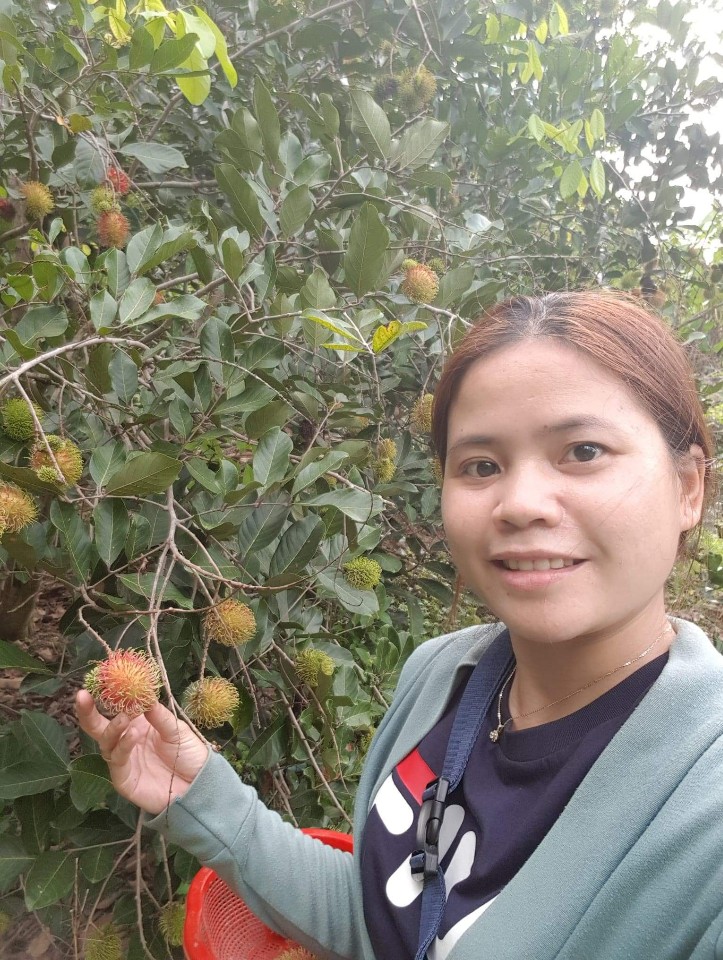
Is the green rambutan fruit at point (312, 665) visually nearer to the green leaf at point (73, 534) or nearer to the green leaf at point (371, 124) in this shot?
the green leaf at point (73, 534)

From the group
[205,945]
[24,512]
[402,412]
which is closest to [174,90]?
[402,412]

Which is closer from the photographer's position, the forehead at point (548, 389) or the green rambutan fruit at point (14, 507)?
the forehead at point (548, 389)

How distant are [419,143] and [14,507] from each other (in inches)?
42.2

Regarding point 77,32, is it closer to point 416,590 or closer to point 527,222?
point 527,222

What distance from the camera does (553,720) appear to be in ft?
2.05

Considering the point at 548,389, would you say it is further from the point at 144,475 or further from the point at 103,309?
the point at 103,309

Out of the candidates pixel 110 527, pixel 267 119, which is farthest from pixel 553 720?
pixel 267 119

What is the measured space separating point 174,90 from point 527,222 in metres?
1.25

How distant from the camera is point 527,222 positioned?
7.82ft

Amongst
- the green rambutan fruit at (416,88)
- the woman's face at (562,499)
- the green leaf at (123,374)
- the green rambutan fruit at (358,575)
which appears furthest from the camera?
A: the green rambutan fruit at (416,88)

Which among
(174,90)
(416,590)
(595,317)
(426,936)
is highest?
(174,90)

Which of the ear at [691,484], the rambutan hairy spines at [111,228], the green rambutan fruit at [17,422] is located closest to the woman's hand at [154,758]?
the green rambutan fruit at [17,422]

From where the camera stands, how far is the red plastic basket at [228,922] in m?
0.91

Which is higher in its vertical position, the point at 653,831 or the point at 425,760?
the point at 653,831
